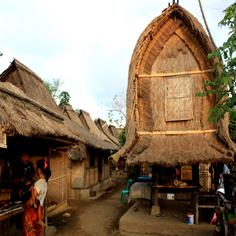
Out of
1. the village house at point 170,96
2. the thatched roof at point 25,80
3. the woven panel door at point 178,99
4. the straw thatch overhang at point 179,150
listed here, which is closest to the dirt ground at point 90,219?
the village house at point 170,96

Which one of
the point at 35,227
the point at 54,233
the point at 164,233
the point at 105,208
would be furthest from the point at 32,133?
the point at 105,208

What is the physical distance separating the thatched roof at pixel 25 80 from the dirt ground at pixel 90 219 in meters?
4.49

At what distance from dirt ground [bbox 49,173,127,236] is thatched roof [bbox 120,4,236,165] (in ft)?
7.75

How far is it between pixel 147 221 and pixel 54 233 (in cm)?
250

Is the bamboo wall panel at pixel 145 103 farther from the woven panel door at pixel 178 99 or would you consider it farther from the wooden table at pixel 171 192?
the wooden table at pixel 171 192

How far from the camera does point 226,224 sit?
645 cm

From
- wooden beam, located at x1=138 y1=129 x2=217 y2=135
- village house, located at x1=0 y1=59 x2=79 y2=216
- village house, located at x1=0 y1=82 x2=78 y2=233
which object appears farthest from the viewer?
wooden beam, located at x1=138 y1=129 x2=217 y2=135

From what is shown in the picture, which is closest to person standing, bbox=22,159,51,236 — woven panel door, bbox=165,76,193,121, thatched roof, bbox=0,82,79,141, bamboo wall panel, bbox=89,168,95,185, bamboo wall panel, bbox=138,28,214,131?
thatched roof, bbox=0,82,79,141

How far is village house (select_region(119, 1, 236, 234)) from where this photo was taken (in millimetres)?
9734

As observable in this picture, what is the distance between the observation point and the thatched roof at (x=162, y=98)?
368 inches

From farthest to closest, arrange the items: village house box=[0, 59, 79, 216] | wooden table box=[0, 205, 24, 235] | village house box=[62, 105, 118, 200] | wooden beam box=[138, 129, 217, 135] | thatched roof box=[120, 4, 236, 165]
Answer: village house box=[62, 105, 118, 200]
wooden beam box=[138, 129, 217, 135]
thatched roof box=[120, 4, 236, 165]
wooden table box=[0, 205, 24, 235]
village house box=[0, 59, 79, 216]

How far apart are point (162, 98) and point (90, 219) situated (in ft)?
15.4

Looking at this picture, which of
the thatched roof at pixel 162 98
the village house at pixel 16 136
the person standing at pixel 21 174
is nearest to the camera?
the village house at pixel 16 136

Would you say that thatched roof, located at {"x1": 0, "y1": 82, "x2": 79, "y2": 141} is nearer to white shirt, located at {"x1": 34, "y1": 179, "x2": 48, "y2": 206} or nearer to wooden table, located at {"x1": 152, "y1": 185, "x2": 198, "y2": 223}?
white shirt, located at {"x1": 34, "y1": 179, "x2": 48, "y2": 206}
